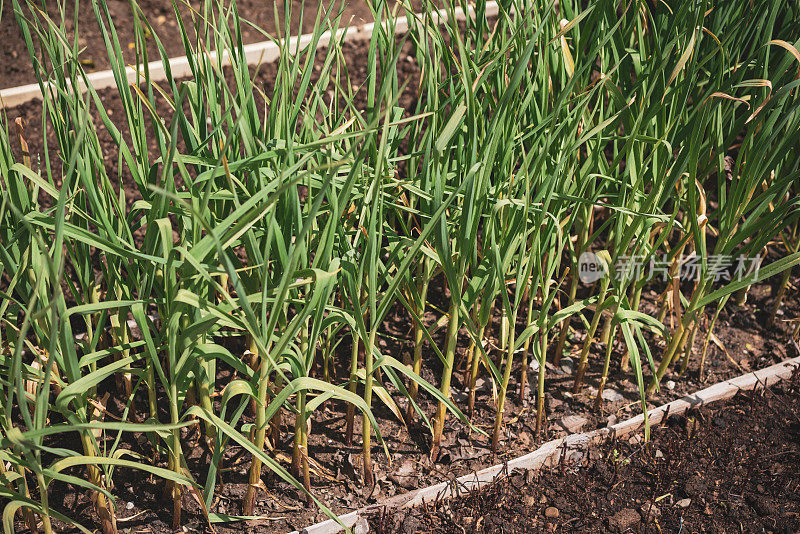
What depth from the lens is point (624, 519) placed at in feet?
5.57

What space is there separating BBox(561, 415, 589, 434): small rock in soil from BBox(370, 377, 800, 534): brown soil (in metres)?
0.07

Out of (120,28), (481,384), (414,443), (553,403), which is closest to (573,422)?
(553,403)

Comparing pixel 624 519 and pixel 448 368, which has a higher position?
pixel 448 368

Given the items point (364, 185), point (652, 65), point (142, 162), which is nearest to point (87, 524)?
point (142, 162)

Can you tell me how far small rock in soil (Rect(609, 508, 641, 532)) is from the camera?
1.68 meters

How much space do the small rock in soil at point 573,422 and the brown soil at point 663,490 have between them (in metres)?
0.07

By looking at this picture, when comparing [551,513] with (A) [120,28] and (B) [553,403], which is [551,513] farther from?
(A) [120,28]

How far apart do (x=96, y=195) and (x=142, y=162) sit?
0.44 feet

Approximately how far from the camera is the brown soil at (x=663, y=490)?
1.69 meters

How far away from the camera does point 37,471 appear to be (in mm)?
1190

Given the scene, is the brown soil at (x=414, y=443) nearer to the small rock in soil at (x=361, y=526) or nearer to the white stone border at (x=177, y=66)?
the small rock in soil at (x=361, y=526)

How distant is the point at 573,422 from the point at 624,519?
0.29 m

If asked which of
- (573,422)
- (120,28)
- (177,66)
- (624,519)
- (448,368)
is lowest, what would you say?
(624,519)

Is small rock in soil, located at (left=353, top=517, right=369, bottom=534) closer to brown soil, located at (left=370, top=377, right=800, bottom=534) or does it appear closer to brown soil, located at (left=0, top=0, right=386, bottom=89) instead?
brown soil, located at (left=370, top=377, right=800, bottom=534)
